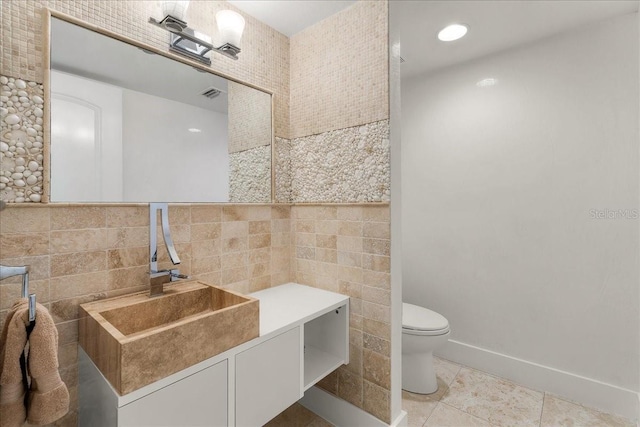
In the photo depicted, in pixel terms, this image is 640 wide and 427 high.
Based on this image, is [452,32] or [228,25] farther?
[452,32]

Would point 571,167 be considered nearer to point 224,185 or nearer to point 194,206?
point 224,185

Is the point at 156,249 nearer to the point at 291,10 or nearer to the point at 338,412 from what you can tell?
the point at 338,412

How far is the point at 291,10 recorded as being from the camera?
160 centimetres

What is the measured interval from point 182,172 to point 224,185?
0.70ft

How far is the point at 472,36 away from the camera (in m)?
1.92

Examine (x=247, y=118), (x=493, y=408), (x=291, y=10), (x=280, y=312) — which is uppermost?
(x=291, y=10)

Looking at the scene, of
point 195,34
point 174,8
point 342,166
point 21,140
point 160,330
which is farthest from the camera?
point 342,166

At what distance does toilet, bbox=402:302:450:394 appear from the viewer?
1.86 m

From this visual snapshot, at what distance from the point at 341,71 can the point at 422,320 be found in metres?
1.60

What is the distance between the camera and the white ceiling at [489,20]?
1.64 meters

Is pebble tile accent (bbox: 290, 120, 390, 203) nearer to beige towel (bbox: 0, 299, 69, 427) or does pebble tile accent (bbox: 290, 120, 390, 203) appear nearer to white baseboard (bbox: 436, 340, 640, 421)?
beige towel (bbox: 0, 299, 69, 427)

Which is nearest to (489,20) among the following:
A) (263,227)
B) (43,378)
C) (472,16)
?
(472,16)

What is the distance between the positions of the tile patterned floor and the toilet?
0.07 meters

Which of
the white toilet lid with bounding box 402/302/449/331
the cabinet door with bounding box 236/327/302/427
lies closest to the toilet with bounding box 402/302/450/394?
the white toilet lid with bounding box 402/302/449/331
